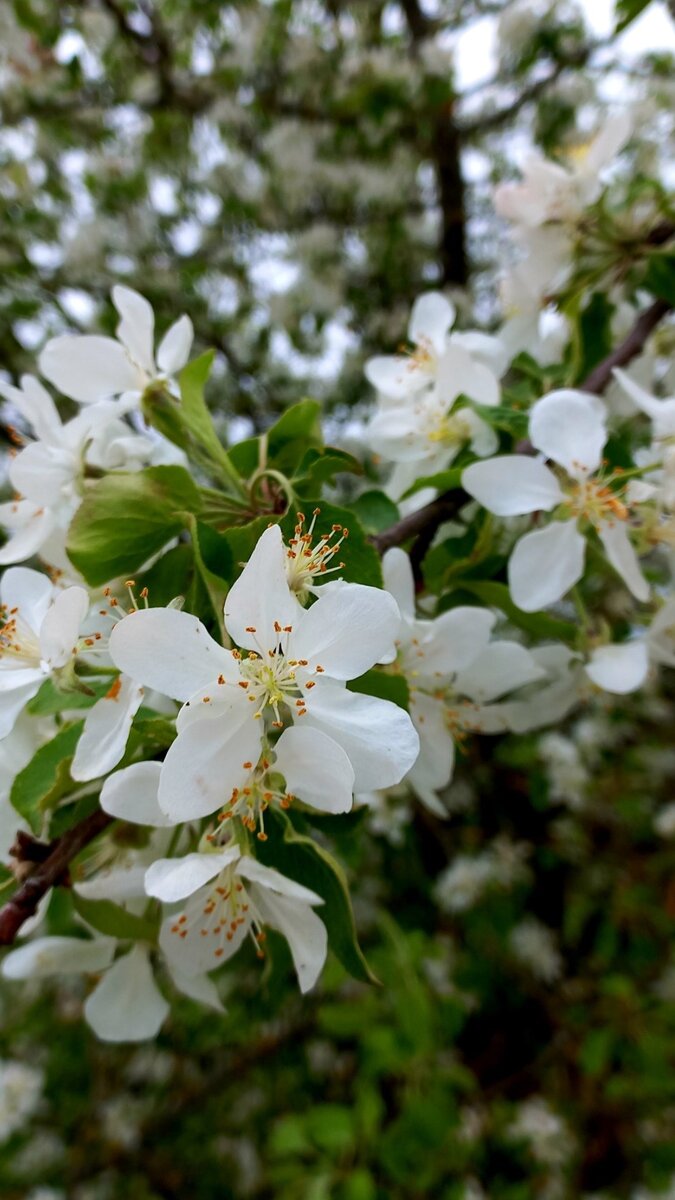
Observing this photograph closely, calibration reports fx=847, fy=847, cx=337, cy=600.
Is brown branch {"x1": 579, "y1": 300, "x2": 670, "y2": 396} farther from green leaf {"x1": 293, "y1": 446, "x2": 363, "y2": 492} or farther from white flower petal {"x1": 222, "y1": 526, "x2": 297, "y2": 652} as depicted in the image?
white flower petal {"x1": 222, "y1": 526, "x2": 297, "y2": 652}

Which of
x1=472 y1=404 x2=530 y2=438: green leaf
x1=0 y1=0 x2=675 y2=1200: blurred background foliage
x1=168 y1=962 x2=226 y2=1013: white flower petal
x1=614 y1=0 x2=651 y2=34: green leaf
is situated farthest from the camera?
x1=0 y1=0 x2=675 y2=1200: blurred background foliage

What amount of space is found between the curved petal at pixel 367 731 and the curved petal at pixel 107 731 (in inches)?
5.1

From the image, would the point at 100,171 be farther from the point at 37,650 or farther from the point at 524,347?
the point at 37,650

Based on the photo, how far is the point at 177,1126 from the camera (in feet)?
8.52

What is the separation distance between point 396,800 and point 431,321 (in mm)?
1229

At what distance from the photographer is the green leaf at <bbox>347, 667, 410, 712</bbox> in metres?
0.65

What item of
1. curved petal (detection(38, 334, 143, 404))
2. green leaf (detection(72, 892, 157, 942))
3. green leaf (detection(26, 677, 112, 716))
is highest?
curved petal (detection(38, 334, 143, 404))

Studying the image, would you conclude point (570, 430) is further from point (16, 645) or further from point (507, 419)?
point (16, 645)

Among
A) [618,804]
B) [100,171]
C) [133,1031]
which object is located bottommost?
[618,804]

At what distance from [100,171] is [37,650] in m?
2.80

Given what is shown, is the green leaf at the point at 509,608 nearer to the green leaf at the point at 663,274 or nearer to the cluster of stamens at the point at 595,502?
the cluster of stamens at the point at 595,502

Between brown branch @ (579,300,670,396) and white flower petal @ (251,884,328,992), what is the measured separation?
0.66 meters

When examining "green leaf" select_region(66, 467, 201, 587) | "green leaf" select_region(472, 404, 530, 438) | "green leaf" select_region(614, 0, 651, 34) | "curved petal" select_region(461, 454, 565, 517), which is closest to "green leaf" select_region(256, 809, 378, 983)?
"green leaf" select_region(66, 467, 201, 587)

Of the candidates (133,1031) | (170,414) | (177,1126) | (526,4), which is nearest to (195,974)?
(133,1031)
